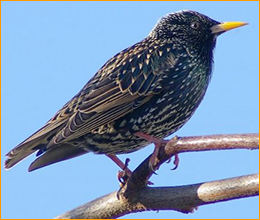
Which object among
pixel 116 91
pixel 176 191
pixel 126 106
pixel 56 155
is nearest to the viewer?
pixel 176 191

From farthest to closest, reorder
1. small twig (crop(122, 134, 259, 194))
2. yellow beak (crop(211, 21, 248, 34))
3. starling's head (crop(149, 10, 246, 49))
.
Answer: starling's head (crop(149, 10, 246, 49))
yellow beak (crop(211, 21, 248, 34))
small twig (crop(122, 134, 259, 194))

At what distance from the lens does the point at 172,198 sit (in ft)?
14.6

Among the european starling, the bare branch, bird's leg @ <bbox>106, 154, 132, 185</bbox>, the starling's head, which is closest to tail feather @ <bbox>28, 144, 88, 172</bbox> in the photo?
the european starling

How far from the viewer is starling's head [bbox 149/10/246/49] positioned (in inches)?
268

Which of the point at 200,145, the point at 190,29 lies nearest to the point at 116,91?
the point at 190,29

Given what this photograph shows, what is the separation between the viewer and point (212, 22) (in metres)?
6.91

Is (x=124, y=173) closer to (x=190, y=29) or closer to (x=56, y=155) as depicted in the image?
(x=56, y=155)

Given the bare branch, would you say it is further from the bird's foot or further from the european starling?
the european starling

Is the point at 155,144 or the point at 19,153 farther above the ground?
the point at 155,144

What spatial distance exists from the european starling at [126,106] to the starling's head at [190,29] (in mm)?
207

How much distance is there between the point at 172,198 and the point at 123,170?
138cm

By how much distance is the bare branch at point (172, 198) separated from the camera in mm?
3885

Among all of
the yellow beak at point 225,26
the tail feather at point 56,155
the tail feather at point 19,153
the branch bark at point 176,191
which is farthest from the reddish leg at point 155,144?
the yellow beak at point 225,26

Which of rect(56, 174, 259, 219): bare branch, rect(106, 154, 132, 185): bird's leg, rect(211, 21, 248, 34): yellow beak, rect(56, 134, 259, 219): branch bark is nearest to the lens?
rect(56, 134, 259, 219): branch bark
